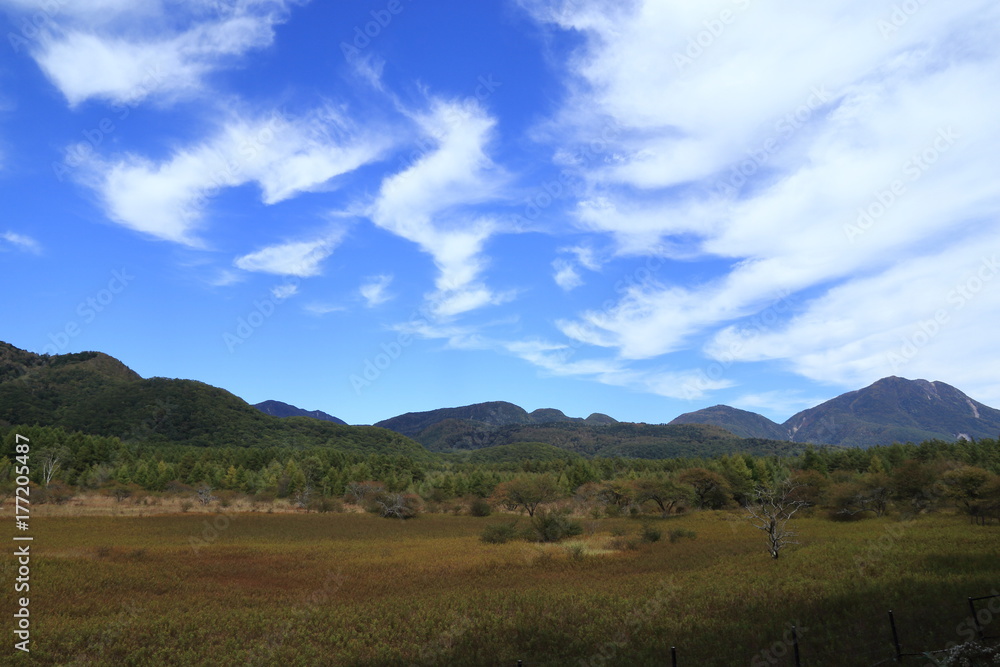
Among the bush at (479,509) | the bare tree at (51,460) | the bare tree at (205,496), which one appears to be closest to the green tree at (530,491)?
the bush at (479,509)

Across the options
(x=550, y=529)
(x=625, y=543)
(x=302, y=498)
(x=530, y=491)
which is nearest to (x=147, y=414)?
(x=302, y=498)

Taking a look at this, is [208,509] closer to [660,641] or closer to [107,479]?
[107,479]

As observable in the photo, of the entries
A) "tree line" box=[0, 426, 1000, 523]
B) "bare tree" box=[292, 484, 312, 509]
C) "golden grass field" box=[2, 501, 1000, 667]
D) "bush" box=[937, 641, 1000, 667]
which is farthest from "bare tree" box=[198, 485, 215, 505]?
"bush" box=[937, 641, 1000, 667]

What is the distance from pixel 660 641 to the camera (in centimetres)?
1759

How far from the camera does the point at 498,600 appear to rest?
938 inches

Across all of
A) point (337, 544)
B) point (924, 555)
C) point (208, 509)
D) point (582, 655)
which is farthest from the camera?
point (208, 509)

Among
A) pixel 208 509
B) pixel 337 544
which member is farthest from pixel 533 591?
pixel 208 509

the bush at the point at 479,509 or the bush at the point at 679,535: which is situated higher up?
the bush at the point at 679,535

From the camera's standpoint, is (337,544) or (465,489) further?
(465,489)

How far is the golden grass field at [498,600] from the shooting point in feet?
54.5

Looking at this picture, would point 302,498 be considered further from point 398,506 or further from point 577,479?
point 577,479

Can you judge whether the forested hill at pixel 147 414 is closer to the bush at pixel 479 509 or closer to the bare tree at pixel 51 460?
the bare tree at pixel 51 460

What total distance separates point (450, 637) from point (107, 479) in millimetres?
91546

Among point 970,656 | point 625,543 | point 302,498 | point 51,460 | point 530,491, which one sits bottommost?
point 302,498
